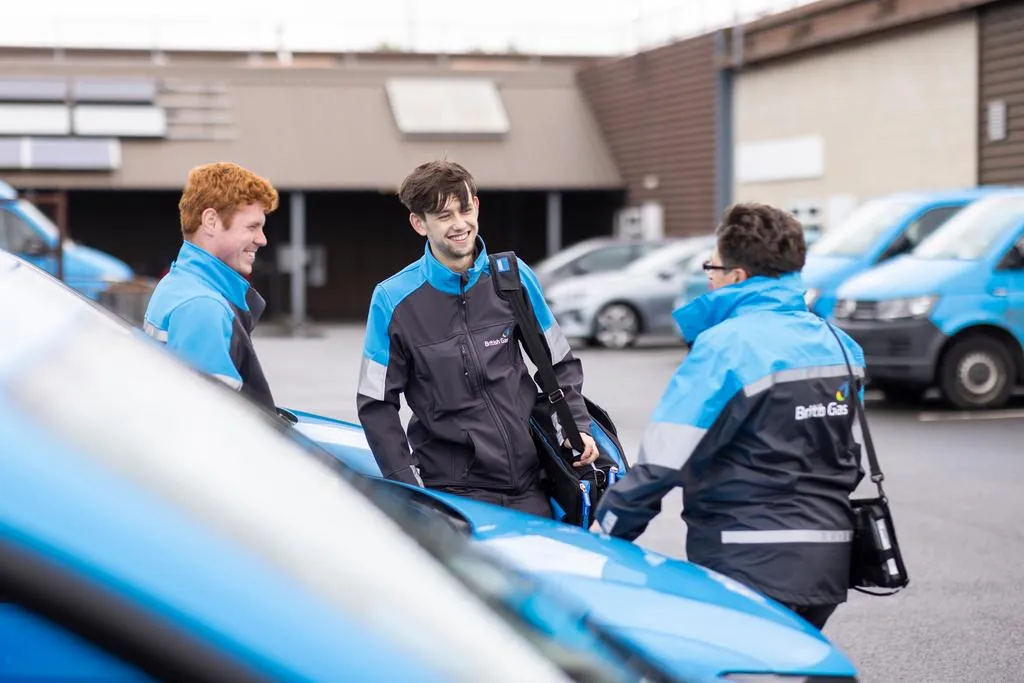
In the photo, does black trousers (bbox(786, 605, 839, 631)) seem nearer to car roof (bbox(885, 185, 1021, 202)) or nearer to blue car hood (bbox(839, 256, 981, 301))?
blue car hood (bbox(839, 256, 981, 301))

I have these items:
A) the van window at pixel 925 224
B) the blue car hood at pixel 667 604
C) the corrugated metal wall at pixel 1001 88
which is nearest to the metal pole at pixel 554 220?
the corrugated metal wall at pixel 1001 88

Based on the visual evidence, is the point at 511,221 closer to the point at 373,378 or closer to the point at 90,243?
the point at 90,243

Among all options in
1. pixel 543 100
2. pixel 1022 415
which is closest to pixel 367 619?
pixel 1022 415

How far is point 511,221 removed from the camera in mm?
34594

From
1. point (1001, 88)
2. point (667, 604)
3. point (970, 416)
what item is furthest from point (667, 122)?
point (667, 604)

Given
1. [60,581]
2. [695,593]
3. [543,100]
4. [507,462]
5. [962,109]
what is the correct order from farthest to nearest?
1. [543,100]
2. [962,109]
3. [507,462]
4. [695,593]
5. [60,581]

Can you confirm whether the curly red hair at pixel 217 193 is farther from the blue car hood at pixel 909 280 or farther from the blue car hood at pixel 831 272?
the blue car hood at pixel 831 272

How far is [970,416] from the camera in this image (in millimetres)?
12148

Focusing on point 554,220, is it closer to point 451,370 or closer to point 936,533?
point 936,533

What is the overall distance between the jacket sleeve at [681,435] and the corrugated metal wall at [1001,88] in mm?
16547

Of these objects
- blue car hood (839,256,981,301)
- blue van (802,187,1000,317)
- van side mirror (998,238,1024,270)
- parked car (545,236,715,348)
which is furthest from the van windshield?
parked car (545,236,715,348)

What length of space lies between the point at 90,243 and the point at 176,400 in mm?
32588

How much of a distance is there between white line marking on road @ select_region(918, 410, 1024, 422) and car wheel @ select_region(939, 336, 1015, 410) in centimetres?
14

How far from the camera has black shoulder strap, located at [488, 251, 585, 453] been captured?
4055 millimetres
